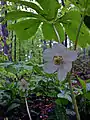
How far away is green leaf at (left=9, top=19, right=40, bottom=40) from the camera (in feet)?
2.26

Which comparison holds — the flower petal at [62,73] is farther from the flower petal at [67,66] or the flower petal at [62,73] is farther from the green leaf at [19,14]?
the green leaf at [19,14]

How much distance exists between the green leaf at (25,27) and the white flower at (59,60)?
17 centimetres

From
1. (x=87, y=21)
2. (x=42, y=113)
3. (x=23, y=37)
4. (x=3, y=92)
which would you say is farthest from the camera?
(x=3, y=92)

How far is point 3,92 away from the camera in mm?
1060

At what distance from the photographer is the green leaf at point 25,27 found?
2.26ft

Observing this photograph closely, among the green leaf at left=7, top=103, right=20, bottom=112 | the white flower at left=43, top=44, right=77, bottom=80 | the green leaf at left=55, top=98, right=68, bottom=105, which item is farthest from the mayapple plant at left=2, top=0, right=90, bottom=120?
the green leaf at left=7, top=103, right=20, bottom=112

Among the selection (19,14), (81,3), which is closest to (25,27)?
(19,14)

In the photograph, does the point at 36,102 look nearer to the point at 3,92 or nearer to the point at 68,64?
the point at 3,92

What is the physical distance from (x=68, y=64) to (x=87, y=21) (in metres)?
0.17

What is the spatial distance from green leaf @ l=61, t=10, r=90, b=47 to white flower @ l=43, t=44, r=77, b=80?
0.15 metres

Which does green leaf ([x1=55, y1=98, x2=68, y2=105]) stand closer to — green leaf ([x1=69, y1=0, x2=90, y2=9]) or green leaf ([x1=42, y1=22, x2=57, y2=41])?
green leaf ([x1=42, y1=22, x2=57, y2=41])

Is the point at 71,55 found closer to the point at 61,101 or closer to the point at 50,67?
the point at 50,67

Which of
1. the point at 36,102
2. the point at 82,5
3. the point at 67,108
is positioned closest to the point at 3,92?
the point at 36,102

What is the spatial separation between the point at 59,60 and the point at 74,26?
200mm
